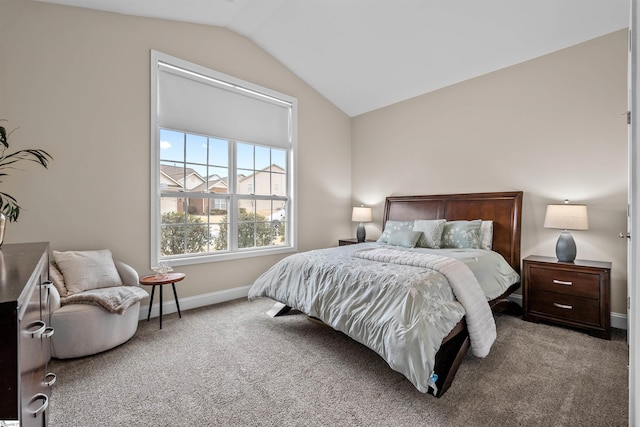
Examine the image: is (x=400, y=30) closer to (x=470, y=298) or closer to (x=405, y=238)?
(x=405, y=238)

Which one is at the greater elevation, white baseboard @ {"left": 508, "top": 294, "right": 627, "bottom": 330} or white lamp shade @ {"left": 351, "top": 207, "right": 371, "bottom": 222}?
white lamp shade @ {"left": 351, "top": 207, "right": 371, "bottom": 222}

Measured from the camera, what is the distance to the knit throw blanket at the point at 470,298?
2.09 metres

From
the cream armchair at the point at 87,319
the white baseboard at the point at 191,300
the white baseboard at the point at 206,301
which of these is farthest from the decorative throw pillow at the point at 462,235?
the cream armchair at the point at 87,319

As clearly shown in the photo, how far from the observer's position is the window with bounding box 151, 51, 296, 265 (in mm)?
3318

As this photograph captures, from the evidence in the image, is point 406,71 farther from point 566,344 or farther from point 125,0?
point 566,344

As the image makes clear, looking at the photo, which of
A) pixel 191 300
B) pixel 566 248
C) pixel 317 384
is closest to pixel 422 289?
pixel 317 384

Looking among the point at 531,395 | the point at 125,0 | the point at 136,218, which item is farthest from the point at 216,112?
the point at 531,395

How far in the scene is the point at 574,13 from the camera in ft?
9.14

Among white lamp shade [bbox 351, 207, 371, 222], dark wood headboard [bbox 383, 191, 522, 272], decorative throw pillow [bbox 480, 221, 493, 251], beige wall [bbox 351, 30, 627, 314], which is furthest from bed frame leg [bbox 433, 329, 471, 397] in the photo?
white lamp shade [bbox 351, 207, 371, 222]

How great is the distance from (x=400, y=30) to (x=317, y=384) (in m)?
3.58

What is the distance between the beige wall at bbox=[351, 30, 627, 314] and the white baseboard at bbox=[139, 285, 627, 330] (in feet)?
0.42

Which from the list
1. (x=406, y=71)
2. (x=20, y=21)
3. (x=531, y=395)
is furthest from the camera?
(x=406, y=71)

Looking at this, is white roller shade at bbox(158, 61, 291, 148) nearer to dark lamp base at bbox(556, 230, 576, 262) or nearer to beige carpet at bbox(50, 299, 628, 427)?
beige carpet at bbox(50, 299, 628, 427)

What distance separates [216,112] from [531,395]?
399cm
